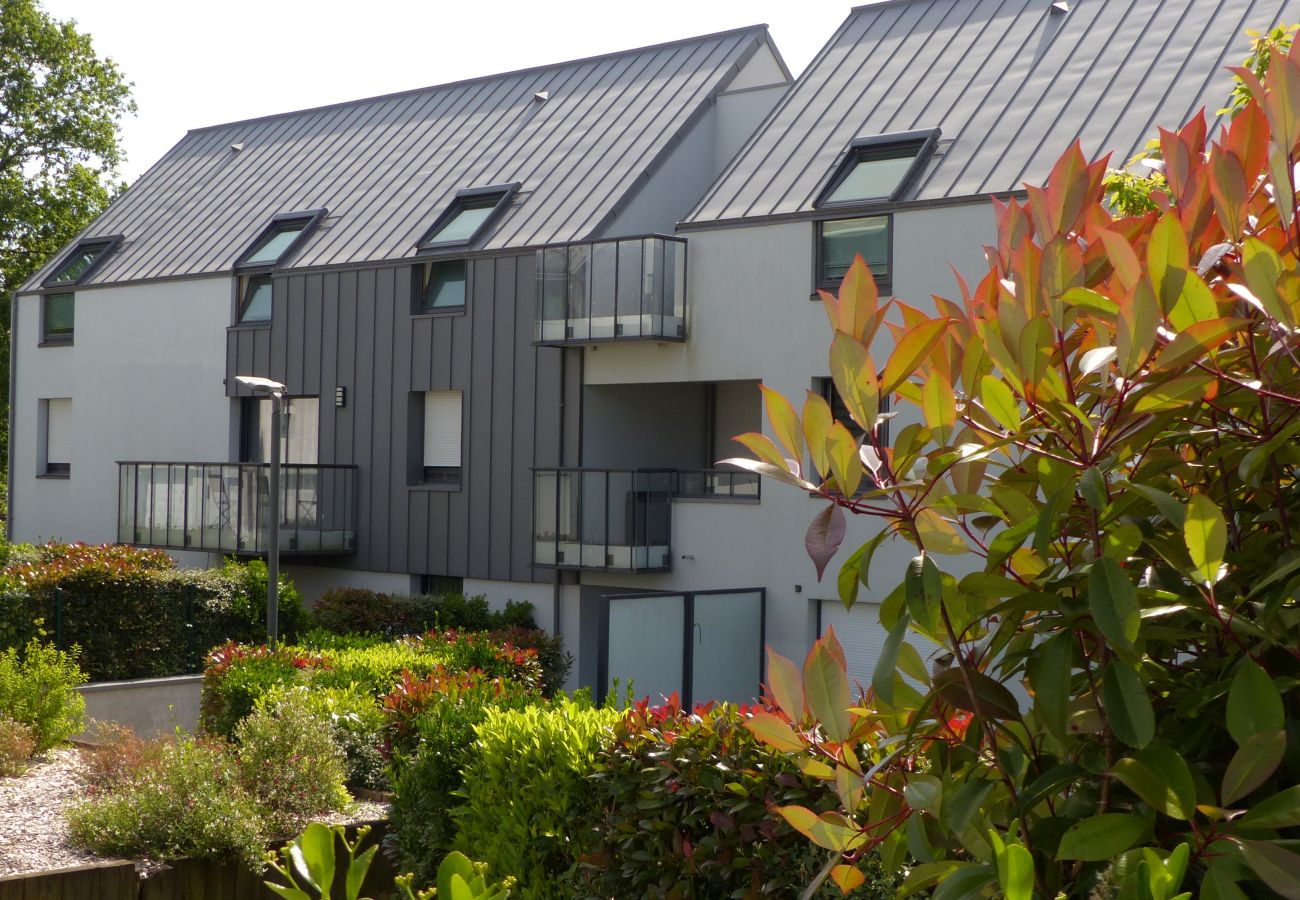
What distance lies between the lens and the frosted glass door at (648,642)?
15.3 meters

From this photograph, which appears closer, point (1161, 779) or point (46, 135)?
point (1161, 779)

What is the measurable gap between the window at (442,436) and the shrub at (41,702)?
10.4m

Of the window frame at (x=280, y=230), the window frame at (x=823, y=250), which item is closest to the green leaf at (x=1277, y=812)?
the window frame at (x=823, y=250)

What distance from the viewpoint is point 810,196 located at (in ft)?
59.0

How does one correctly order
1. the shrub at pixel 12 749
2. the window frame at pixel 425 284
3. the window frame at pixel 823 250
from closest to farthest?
the shrub at pixel 12 749 < the window frame at pixel 823 250 < the window frame at pixel 425 284

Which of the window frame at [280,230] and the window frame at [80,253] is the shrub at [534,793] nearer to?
the window frame at [280,230]

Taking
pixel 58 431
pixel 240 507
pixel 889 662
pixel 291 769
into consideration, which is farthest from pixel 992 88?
pixel 58 431

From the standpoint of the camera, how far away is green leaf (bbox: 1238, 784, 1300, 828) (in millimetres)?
1639

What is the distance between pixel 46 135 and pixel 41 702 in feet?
93.7

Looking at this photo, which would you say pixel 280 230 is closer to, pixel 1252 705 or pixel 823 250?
pixel 823 250

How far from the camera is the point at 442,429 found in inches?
864

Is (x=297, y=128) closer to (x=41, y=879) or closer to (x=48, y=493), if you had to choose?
(x=48, y=493)

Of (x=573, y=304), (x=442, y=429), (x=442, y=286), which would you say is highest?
(x=442, y=286)

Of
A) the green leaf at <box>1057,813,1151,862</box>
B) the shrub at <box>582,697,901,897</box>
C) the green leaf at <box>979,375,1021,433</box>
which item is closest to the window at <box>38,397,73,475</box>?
the shrub at <box>582,697,901,897</box>
